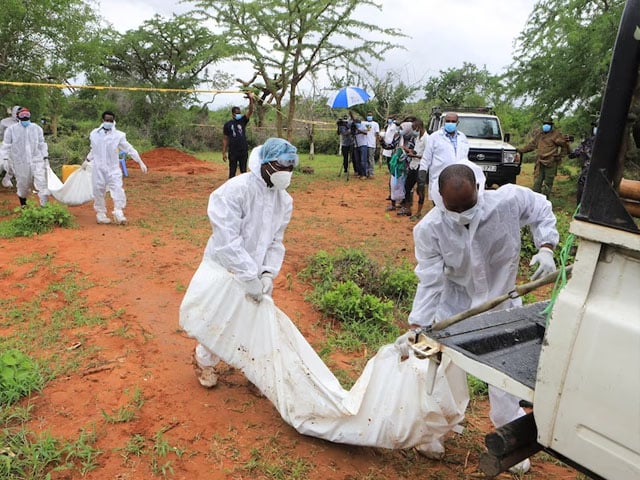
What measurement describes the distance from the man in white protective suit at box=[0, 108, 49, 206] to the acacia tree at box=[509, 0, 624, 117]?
385 inches

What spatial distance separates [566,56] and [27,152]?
1034 cm

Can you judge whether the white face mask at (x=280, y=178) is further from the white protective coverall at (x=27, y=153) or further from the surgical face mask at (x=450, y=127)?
the white protective coverall at (x=27, y=153)

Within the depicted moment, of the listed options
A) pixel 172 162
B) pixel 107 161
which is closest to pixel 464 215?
pixel 107 161

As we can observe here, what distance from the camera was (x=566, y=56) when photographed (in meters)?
10.1

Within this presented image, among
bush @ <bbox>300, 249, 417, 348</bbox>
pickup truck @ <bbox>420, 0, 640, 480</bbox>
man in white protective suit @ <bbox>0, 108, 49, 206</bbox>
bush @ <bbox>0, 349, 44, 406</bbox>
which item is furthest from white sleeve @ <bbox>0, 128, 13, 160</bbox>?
pickup truck @ <bbox>420, 0, 640, 480</bbox>

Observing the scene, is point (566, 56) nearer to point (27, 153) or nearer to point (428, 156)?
point (428, 156)

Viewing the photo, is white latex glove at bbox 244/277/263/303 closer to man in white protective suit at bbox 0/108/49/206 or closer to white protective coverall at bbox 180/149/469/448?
white protective coverall at bbox 180/149/469/448

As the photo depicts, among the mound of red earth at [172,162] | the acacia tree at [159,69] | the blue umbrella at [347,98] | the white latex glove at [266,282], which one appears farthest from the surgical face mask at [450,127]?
the acacia tree at [159,69]

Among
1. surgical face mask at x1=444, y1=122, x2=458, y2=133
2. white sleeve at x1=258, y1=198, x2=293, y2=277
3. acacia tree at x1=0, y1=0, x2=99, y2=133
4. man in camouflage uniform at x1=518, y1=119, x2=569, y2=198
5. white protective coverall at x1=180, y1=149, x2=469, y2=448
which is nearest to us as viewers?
white protective coverall at x1=180, y1=149, x2=469, y2=448

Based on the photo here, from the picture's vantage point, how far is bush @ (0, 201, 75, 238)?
6.80 m

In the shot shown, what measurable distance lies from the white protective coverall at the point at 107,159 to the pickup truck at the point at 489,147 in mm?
5954

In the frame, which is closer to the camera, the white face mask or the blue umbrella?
the white face mask

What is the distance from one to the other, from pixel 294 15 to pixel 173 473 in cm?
1127

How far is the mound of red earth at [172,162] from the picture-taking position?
48.0 ft
